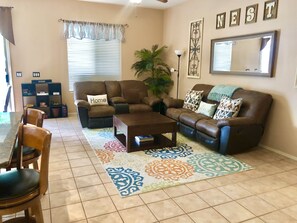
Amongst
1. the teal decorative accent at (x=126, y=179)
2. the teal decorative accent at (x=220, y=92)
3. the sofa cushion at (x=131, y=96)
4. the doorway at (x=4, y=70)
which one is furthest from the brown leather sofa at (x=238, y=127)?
the doorway at (x=4, y=70)

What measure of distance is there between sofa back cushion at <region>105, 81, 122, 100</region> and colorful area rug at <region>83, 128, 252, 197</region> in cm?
168

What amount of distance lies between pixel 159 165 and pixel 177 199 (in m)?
0.81

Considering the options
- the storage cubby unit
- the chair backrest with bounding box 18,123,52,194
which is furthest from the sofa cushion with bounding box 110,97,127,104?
the chair backrest with bounding box 18,123,52,194

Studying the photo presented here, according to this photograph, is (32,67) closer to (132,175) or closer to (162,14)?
(162,14)

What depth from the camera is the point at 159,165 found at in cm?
320

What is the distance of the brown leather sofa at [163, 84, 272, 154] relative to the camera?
3441 mm

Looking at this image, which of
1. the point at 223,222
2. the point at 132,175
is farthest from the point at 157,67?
the point at 223,222

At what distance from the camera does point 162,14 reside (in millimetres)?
6590

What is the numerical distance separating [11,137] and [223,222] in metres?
1.85

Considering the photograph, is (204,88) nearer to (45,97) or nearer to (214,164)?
(214,164)

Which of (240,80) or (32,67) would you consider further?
(32,67)

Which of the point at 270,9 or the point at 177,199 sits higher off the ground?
the point at 270,9

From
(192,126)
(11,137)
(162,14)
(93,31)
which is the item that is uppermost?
(162,14)

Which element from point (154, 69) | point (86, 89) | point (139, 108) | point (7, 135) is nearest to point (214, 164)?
point (139, 108)
